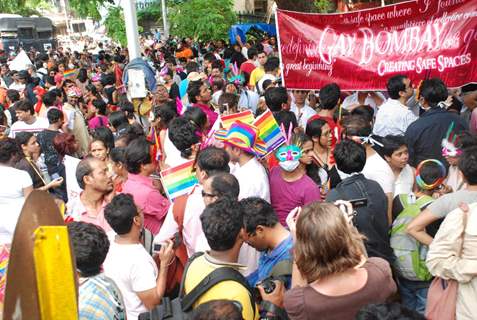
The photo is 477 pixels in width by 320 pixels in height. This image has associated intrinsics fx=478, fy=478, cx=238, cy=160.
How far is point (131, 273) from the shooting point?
2.93 metres

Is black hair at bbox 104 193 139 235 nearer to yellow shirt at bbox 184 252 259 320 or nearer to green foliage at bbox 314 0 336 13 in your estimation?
yellow shirt at bbox 184 252 259 320

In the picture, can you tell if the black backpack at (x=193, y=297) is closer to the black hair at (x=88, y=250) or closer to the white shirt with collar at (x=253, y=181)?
the black hair at (x=88, y=250)

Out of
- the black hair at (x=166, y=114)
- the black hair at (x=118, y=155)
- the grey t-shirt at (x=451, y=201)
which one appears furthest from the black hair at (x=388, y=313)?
the black hair at (x=166, y=114)

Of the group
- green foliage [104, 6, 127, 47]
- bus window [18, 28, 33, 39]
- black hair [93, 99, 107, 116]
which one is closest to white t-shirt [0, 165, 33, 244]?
black hair [93, 99, 107, 116]

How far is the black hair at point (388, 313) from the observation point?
5.72 feet

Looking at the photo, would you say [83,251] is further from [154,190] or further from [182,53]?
[182,53]

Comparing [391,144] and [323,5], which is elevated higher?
[323,5]

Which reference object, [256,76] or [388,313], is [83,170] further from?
[256,76]

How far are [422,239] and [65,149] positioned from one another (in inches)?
166

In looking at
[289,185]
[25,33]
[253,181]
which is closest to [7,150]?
[253,181]

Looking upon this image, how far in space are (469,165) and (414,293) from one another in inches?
39.5

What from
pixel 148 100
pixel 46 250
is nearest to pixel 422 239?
pixel 46 250

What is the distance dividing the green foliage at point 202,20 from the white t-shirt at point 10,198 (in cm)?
910

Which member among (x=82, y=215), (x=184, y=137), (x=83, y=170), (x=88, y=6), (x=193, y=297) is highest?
(x=88, y=6)
